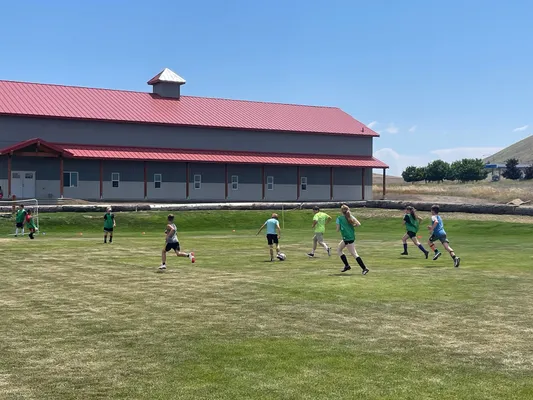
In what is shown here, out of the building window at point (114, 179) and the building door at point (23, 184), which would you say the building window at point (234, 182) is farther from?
the building door at point (23, 184)

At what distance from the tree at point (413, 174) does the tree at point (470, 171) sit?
9338 mm

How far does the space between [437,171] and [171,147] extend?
3884 inches

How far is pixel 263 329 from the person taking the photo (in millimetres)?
13078

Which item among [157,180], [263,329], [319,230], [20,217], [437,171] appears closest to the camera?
[263,329]

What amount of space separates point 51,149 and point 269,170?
75.8 feet

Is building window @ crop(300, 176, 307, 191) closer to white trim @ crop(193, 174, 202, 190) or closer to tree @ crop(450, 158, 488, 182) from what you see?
white trim @ crop(193, 174, 202, 190)

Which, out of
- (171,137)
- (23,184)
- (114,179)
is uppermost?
(171,137)

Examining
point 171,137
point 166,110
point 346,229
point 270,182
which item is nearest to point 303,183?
point 270,182

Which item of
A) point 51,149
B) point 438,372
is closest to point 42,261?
point 438,372

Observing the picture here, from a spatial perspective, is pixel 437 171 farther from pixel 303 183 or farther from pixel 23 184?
pixel 23 184

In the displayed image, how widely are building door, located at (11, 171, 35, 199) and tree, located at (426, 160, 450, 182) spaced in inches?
4338

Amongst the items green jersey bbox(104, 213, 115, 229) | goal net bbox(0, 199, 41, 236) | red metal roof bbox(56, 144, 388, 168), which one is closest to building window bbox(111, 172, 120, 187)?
red metal roof bbox(56, 144, 388, 168)

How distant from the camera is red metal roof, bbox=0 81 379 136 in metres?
66.6

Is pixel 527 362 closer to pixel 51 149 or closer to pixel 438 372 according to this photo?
pixel 438 372
